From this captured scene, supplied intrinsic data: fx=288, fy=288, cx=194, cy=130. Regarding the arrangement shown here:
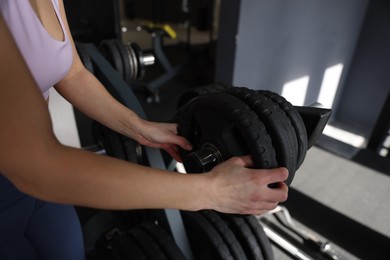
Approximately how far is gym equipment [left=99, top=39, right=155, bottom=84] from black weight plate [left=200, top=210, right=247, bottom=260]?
0.64 metres

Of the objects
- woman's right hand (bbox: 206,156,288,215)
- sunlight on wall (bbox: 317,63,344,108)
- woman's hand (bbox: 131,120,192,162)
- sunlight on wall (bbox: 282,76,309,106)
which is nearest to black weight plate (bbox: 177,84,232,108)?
woman's hand (bbox: 131,120,192,162)

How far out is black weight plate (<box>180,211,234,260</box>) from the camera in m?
0.78

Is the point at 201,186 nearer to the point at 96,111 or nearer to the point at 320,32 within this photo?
the point at 96,111

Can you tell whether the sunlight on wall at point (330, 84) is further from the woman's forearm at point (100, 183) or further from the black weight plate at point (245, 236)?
the woman's forearm at point (100, 183)

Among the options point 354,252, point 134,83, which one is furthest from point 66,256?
point 134,83

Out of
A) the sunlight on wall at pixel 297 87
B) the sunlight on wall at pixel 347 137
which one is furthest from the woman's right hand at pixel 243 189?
the sunlight on wall at pixel 347 137

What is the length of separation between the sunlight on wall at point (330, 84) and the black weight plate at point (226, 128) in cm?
172

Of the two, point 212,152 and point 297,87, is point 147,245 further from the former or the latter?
point 297,87

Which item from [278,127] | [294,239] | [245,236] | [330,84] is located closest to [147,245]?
[245,236]

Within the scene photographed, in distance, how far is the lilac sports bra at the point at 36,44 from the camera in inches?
16.9

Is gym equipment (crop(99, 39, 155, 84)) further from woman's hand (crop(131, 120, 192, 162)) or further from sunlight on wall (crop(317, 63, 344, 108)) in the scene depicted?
sunlight on wall (crop(317, 63, 344, 108))

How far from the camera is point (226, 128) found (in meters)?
0.59

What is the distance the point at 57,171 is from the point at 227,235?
22.4 inches

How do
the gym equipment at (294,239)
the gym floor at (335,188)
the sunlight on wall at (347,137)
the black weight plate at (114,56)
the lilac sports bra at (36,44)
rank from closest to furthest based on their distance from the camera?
the lilac sports bra at (36,44) < the black weight plate at (114,56) < the gym equipment at (294,239) < the gym floor at (335,188) < the sunlight on wall at (347,137)
